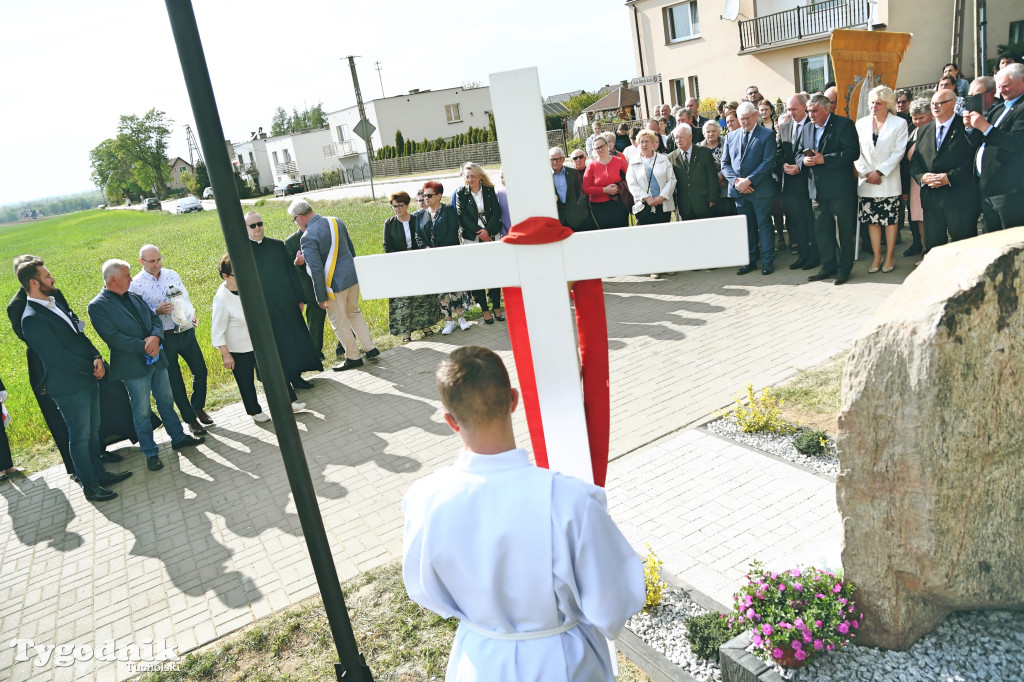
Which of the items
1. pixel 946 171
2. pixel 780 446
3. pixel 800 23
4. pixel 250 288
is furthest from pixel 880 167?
pixel 800 23

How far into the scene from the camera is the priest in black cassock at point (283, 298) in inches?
316

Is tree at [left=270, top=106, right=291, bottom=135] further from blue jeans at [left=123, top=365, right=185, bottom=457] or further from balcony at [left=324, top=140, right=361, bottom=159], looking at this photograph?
blue jeans at [left=123, top=365, right=185, bottom=457]

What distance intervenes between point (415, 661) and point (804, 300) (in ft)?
22.4

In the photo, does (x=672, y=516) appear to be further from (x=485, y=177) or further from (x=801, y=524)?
(x=485, y=177)

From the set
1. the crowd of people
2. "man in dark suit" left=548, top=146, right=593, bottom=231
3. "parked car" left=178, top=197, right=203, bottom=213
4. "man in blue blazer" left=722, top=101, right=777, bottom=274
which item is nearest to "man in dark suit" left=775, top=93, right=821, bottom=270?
the crowd of people

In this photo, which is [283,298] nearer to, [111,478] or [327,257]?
[327,257]

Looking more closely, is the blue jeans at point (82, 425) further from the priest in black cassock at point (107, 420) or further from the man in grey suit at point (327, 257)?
the man in grey suit at point (327, 257)

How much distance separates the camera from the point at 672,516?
480cm

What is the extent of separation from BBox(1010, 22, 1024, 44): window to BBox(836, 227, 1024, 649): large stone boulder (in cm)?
2564

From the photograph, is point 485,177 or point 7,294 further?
point 7,294

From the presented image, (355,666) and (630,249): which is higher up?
(630,249)

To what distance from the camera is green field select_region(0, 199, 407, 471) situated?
926cm

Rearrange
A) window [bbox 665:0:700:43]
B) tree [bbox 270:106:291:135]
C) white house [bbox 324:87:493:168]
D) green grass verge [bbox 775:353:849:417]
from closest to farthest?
green grass verge [bbox 775:353:849:417], window [bbox 665:0:700:43], white house [bbox 324:87:493:168], tree [bbox 270:106:291:135]

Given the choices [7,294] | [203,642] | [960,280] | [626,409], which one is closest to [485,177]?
[626,409]
